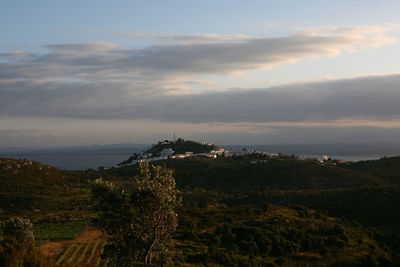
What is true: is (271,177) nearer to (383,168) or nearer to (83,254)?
(383,168)

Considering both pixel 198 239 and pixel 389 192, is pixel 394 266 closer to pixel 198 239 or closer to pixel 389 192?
pixel 198 239

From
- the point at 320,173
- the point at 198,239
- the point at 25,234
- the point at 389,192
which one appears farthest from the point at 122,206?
the point at 320,173

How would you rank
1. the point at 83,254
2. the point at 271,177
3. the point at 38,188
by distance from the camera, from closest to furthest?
the point at 83,254 < the point at 38,188 < the point at 271,177

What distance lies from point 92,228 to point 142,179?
2506cm

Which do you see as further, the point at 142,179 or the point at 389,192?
the point at 389,192

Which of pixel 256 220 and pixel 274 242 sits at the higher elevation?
pixel 256 220

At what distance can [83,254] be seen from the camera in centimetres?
3234

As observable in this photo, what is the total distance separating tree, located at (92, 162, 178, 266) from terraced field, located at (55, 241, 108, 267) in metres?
6.44

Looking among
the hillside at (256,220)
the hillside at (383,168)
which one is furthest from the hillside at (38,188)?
the hillside at (383,168)

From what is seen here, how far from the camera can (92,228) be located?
44.7 m

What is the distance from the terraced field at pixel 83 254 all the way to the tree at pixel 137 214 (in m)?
6.44

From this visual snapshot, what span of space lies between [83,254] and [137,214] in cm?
1266

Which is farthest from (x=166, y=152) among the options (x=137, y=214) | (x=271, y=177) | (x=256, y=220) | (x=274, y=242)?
(x=137, y=214)

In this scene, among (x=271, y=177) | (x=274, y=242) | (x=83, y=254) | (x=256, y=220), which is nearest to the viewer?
(x=83, y=254)
